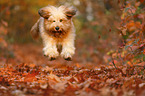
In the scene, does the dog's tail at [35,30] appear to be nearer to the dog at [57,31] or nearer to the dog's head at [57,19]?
the dog at [57,31]

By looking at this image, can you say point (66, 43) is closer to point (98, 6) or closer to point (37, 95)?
point (37, 95)

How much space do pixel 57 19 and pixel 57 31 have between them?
292 millimetres

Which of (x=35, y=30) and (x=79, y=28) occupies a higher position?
(x=79, y=28)

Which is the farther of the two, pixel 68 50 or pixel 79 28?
pixel 79 28

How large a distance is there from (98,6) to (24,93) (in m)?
11.4

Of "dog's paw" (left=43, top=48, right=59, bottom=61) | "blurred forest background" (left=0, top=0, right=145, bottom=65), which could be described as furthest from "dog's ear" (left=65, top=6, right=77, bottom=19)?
"blurred forest background" (left=0, top=0, right=145, bottom=65)

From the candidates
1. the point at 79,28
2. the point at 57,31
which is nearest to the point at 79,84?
the point at 57,31

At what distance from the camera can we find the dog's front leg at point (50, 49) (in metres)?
5.58

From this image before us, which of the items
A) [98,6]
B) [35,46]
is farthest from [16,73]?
[35,46]

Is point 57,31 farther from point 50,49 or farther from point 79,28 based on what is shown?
point 79,28

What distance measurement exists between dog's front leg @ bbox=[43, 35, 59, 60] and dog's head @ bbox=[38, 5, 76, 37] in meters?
0.21

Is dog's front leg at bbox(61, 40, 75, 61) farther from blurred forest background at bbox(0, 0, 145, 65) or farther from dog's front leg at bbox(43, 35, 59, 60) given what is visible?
blurred forest background at bbox(0, 0, 145, 65)

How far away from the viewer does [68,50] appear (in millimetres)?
5723

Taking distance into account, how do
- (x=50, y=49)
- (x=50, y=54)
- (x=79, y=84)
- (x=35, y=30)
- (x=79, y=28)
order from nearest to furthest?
(x=79, y=84) → (x=50, y=54) → (x=50, y=49) → (x=35, y=30) → (x=79, y=28)
